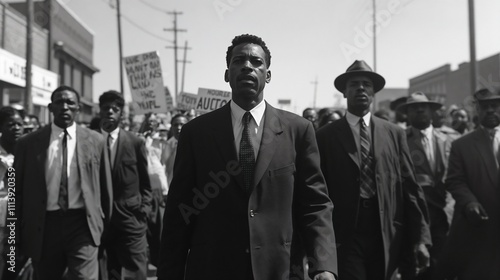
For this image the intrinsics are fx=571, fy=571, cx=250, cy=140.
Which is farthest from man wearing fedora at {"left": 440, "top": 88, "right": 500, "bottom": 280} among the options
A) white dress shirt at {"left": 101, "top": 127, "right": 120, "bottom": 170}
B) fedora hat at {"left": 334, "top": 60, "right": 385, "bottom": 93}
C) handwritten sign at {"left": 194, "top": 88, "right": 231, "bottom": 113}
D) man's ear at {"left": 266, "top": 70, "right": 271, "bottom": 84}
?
handwritten sign at {"left": 194, "top": 88, "right": 231, "bottom": 113}

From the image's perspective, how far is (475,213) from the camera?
17.3 ft

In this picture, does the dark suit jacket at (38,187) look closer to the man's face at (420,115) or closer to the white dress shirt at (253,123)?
the white dress shirt at (253,123)

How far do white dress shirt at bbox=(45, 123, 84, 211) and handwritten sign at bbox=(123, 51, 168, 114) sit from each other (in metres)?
5.33

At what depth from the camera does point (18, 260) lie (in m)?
5.15

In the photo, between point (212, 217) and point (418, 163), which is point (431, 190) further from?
point (212, 217)

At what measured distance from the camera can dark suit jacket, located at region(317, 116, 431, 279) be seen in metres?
4.38

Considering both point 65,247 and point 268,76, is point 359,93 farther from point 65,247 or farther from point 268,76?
point 65,247

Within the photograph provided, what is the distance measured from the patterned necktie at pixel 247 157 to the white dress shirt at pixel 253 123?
0.02 metres

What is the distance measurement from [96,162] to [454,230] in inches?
139

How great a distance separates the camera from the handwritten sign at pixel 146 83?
10672mm

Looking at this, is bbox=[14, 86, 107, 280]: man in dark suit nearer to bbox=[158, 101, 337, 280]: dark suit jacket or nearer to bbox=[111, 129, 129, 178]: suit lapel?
bbox=[111, 129, 129, 178]: suit lapel

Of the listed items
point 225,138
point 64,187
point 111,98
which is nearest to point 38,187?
point 64,187

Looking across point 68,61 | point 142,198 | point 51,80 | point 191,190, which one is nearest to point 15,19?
point 51,80

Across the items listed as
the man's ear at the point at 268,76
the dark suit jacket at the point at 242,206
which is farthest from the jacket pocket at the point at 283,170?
the man's ear at the point at 268,76
